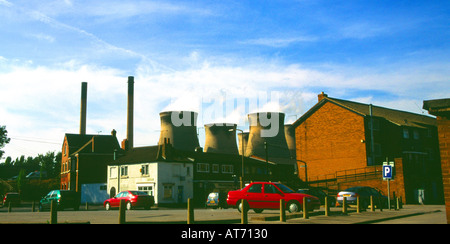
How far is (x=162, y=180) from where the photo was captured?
54312 millimetres

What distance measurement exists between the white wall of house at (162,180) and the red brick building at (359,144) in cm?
1580

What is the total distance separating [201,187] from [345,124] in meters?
20.9

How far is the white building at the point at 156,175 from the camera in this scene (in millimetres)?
54188

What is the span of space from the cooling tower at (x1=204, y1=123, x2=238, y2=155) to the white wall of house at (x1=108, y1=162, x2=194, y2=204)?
22.8 meters

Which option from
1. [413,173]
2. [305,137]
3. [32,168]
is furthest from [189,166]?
[32,168]

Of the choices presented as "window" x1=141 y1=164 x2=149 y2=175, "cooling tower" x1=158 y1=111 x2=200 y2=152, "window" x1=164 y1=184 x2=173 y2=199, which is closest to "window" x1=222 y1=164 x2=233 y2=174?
"window" x1=164 y1=184 x2=173 y2=199

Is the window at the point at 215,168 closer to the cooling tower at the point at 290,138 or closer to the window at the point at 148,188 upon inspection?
the window at the point at 148,188

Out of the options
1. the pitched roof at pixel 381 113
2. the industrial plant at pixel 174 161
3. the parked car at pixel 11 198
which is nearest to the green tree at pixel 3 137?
the industrial plant at pixel 174 161

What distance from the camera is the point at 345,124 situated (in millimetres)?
54625

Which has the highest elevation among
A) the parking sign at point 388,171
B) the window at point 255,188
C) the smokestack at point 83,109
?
the smokestack at point 83,109

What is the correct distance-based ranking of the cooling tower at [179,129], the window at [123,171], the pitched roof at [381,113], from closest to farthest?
the pitched roof at [381,113]
the window at [123,171]
the cooling tower at [179,129]

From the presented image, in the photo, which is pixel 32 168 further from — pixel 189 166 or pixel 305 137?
pixel 305 137

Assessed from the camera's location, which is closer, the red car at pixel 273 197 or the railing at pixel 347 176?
the red car at pixel 273 197

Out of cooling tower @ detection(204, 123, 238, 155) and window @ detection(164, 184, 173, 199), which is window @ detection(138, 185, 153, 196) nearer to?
window @ detection(164, 184, 173, 199)
